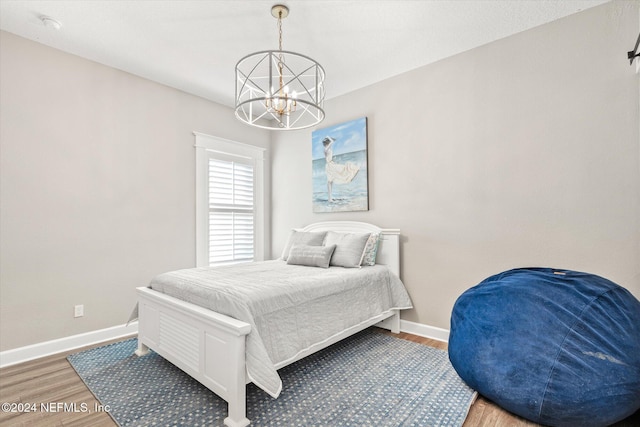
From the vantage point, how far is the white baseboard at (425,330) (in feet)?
9.91

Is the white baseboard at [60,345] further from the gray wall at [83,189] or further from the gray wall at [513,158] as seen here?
the gray wall at [513,158]

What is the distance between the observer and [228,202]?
13.7ft

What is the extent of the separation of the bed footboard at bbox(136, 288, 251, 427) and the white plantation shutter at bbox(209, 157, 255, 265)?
1480 mm

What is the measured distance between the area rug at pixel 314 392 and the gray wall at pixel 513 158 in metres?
0.94

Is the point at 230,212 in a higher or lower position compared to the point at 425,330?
higher

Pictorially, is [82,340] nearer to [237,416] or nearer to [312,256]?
[237,416]

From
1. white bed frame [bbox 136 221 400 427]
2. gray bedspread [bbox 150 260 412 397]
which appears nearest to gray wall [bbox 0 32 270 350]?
white bed frame [bbox 136 221 400 427]

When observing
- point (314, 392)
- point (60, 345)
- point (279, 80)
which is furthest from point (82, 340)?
point (279, 80)

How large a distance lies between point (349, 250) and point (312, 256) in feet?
1.23

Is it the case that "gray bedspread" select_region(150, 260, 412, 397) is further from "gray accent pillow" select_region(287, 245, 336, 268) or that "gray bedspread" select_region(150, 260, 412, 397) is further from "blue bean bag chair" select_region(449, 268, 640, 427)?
"blue bean bag chair" select_region(449, 268, 640, 427)

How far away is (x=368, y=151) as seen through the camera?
3619mm

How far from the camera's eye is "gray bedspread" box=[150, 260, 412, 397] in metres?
1.84

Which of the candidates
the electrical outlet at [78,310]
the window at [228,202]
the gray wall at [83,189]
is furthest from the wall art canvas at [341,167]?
the electrical outlet at [78,310]

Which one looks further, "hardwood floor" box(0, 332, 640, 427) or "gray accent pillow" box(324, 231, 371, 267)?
"gray accent pillow" box(324, 231, 371, 267)
